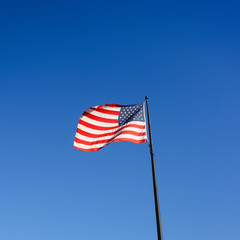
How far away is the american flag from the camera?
14.5 metres

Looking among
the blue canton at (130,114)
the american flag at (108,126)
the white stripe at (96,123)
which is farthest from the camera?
the white stripe at (96,123)

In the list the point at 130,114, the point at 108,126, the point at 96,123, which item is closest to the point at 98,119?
the point at 96,123

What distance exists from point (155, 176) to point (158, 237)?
245cm

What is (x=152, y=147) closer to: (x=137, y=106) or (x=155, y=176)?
(x=155, y=176)

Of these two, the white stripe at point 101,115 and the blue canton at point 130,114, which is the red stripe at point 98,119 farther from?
the blue canton at point 130,114

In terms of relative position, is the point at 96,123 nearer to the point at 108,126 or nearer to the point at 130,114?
the point at 108,126

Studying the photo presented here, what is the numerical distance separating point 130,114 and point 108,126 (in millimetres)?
1409

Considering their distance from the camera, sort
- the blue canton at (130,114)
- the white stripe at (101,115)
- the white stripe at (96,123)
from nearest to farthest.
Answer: the blue canton at (130,114), the white stripe at (96,123), the white stripe at (101,115)

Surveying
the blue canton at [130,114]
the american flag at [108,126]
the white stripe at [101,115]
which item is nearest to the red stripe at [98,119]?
the american flag at [108,126]

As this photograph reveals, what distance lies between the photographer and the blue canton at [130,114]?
14945mm

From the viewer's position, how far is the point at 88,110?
1638cm

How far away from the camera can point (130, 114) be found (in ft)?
49.9

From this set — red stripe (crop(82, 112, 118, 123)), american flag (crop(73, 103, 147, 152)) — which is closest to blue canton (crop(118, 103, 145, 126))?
american flag (crop(73, 103, 147, 152))

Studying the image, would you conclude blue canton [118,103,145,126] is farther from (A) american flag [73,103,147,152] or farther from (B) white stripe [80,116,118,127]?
(B) white stripe [80,116,118,127]
